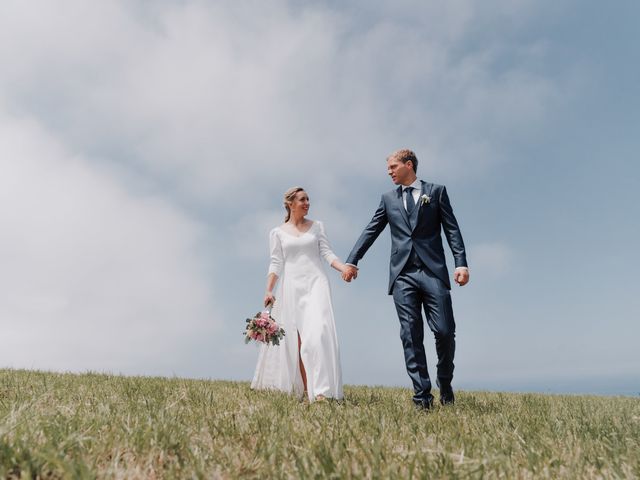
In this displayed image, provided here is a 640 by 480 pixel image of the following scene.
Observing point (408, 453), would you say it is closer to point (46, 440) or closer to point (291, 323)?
point (46, 440)

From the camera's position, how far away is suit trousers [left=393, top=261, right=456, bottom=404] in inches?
259

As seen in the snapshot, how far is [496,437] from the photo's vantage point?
409 cm

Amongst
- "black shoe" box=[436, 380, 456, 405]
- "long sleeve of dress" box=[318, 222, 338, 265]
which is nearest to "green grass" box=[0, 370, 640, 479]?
"black shoe" box=[436, 380, 456, 405]

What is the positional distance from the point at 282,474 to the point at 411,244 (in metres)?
4.26

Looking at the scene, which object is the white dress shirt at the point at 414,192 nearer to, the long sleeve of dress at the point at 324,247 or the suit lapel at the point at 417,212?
the suit lapel at the point at 417,212

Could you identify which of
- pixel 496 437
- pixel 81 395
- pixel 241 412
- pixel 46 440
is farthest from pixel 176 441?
pixel 81 395

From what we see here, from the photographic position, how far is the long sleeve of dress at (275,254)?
8.02 m

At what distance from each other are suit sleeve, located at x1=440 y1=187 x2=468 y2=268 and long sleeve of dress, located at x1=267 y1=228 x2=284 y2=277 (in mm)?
2352

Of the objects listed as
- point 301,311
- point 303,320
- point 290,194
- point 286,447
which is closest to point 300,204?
point 290,194

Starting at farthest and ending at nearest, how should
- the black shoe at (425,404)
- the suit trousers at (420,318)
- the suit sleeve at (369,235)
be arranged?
1. the suit sleeve at (369,235)
2. the suit trousers at (420,318)
3. the black shoe at (425,404)

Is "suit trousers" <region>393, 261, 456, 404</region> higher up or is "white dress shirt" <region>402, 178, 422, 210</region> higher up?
"white dress shirt" <region>402, 178, 422, 210</region>

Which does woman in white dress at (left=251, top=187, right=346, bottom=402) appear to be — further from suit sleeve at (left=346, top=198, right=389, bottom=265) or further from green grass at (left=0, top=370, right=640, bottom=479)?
green grass at (left=0, top=370, right=640, bottom=479)

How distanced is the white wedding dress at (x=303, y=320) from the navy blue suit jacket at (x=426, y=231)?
108 cm

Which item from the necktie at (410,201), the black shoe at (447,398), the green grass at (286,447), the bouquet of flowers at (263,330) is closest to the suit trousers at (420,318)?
the black shoe at (447,398)
